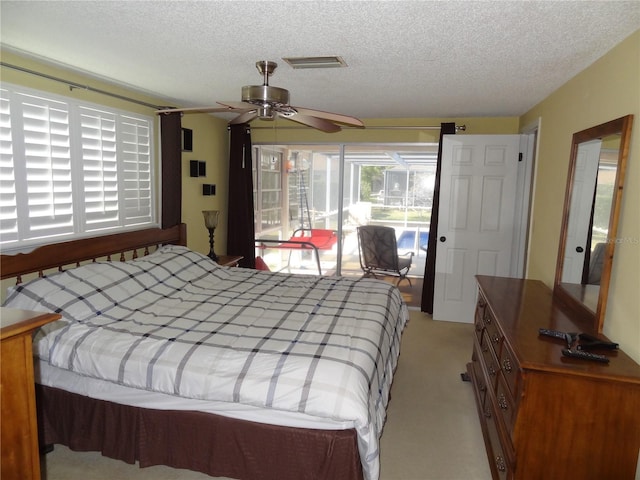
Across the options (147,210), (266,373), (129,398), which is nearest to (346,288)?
(266,373)

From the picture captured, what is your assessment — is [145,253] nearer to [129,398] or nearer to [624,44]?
[129,398]

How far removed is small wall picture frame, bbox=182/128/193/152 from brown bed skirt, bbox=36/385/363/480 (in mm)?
2646

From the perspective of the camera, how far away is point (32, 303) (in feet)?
7.80

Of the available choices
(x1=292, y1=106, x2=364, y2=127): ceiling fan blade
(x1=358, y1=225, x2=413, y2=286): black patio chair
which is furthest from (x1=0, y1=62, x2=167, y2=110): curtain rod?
(x1=358, y1=225, x2=413, y2=286): black patio chair

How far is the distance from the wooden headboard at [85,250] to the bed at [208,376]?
1cm

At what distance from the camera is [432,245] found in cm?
484

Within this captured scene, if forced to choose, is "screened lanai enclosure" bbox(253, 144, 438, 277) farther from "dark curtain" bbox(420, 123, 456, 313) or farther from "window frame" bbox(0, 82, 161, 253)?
"window frame" bbox(0, 82, 161, 253)

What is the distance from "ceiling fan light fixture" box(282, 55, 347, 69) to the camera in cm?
258

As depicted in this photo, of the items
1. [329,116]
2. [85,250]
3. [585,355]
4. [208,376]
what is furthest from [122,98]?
[585,355]

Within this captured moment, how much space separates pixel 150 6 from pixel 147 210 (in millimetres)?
2282

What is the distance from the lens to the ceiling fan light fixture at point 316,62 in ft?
8.47

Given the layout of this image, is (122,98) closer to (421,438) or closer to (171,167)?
(171,167)

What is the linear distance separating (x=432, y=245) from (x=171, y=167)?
2.95 metres

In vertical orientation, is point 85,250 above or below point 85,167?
below
